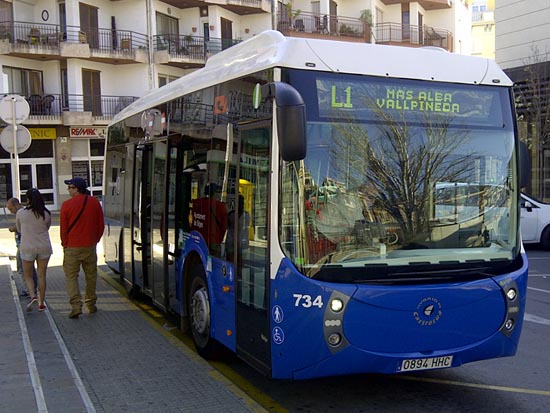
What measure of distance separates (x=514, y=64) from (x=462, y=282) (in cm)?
2543

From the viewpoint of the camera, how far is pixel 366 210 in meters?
4.94

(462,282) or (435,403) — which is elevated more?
(462,282)

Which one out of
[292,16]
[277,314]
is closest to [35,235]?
[277,314]

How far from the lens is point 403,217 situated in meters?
5.02

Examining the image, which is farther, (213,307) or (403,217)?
(213,307)

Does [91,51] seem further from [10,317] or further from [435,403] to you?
[435,403]

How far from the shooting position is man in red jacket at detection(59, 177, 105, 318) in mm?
8500

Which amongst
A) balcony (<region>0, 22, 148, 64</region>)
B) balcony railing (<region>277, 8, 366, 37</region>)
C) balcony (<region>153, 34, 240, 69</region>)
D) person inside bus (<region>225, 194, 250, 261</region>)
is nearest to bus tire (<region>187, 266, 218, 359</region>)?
person inside bus (<region>225, 194, 250, 261</region>)

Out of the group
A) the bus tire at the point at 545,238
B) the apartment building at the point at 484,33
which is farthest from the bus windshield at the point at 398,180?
the apartment building at the point at 484,33

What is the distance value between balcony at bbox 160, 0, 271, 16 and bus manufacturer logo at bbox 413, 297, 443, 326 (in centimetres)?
3463

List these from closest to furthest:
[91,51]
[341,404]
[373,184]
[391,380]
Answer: [373,184], [341,404], [391,380], [91,51]

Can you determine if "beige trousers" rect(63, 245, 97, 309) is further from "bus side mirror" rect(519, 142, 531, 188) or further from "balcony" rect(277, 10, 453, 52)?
"balcony" rect(277, 10, 453, 52)

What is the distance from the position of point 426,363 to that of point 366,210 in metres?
1.32

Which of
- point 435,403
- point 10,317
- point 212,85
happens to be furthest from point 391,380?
point 10,317
